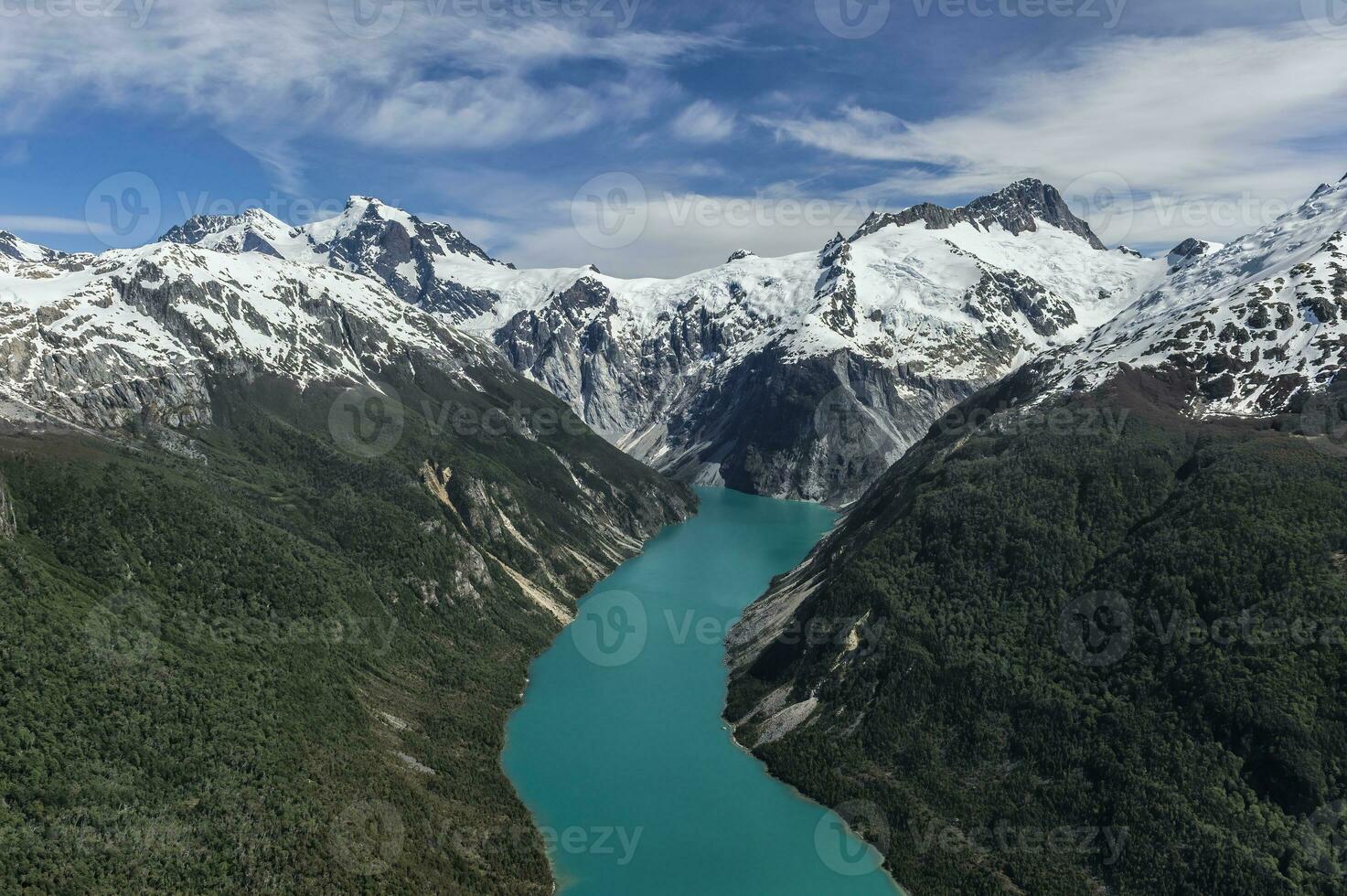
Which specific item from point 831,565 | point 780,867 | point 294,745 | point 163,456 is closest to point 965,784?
point 780,867

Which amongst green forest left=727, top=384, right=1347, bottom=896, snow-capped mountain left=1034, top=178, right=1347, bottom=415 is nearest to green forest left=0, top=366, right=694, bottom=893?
green forest left=727, top=384, right=1347, bottom=896

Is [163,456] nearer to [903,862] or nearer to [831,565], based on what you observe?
[831,565]

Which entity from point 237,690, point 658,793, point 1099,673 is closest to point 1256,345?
point 1099,673

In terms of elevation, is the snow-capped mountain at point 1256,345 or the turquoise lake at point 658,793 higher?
the snow-capped mountain at point 1256,345

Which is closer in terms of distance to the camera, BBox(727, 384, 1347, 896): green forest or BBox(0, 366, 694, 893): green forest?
BBox(0, 366, 694, 893): green forest

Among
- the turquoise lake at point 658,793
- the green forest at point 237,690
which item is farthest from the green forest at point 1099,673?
the green forest at point 237,690

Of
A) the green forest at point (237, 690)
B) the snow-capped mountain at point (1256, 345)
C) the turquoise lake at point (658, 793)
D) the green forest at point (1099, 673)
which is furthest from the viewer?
the snow-capped mountain at point (1256, 345)

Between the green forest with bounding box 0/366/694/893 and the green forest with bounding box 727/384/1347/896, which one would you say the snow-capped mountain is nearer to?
the green forest with bounding box 727/384/1347/896

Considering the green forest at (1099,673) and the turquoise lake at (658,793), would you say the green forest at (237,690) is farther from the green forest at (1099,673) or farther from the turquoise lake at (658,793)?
the green forest at (1099,673)

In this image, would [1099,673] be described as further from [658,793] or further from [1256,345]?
[1256,345]
